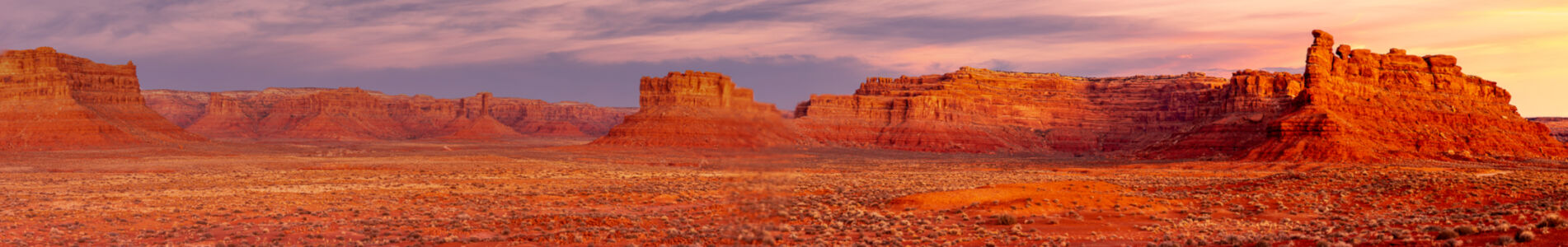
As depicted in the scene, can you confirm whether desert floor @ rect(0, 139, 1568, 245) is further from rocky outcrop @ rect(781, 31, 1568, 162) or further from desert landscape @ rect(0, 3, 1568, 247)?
rocky outcrop @ rect(781, 31, 1568, 162)

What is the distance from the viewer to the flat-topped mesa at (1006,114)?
12662 centimetres

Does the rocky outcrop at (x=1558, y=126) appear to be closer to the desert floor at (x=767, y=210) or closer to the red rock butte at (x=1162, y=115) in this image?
the red rock butte at (x=1162, y=115)

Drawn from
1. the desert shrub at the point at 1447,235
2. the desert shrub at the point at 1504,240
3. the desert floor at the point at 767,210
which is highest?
the desert shrub at the point at 1504,240

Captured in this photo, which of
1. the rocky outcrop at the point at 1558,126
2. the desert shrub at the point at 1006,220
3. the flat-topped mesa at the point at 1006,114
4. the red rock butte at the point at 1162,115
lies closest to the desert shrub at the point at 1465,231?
the desert shrub at the point at 1006,220

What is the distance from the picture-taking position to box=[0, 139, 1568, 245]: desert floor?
1947 centimetres

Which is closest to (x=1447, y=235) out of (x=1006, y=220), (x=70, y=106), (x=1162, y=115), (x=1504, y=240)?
(x=1504, y=240)

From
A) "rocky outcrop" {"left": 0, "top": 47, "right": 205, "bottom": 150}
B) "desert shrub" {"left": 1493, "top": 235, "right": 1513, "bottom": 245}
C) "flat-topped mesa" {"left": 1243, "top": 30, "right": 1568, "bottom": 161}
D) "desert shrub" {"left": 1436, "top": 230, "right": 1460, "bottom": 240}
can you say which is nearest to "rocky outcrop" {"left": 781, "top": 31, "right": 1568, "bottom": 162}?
"flat-topped mesa" {"left": 1243, "top": 30, "right": 1568, "bottom": 161}

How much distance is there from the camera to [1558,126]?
157m

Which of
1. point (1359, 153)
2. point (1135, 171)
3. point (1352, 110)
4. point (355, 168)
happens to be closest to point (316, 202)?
point (355, 168)

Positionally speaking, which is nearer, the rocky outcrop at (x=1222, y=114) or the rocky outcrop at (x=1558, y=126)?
the rocky outcrop at (x=1222, y=114)

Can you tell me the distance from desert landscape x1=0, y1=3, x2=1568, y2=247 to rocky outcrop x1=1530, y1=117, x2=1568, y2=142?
5774 mm

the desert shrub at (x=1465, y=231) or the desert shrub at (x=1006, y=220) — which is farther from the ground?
the desert shrub at (x=1465, y=231)

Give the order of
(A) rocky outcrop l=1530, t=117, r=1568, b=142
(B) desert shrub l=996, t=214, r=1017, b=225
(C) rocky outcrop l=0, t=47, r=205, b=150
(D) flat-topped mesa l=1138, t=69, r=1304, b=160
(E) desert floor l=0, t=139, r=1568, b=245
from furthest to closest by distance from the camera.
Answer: (A) rocky outcrop l=1530, t=117, r=1568, b=142 < (C) rocky outcrop l=0, t=47, r=205, b=150 < (D) flat-topped mesa l=1138, t=69, r=1304, b=160 < (B) desert shrub l=996, t=214, r=1017, b=225 < (E) desert floor l=0, t=139, r=1568, b=245

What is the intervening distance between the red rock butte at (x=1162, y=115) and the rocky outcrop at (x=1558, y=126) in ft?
149
